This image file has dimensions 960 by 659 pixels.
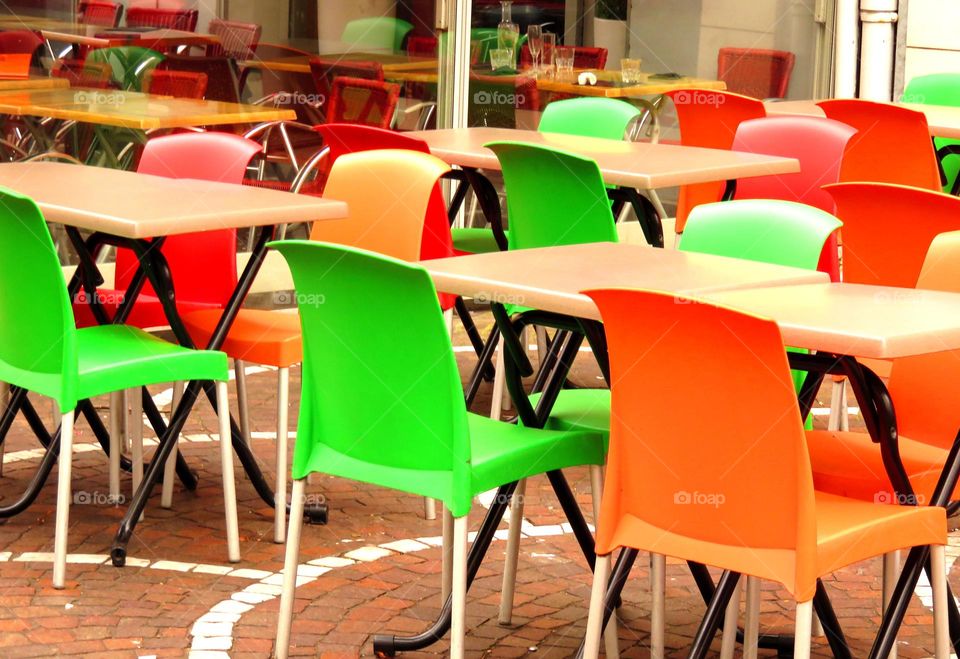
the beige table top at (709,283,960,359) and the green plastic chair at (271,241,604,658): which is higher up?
the beige table top at (709,283,960,359)

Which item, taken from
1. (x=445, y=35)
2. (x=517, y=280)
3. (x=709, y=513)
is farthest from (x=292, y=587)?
(x=445, y=35)

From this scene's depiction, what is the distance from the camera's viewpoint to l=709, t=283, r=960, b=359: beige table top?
3105mm

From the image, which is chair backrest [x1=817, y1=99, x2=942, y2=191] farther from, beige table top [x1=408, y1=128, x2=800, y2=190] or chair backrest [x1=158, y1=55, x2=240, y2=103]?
chair backrest [x1=158, y1=55, x2=240, y2=103]

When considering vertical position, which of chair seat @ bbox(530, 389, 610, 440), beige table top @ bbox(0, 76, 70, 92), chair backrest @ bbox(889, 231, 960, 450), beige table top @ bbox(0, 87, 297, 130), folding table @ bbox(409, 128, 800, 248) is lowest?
chair seat @ bbox(530, 389, 610, 440)

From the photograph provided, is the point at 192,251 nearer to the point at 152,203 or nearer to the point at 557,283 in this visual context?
the point at 152,203

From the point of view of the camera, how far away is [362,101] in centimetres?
825

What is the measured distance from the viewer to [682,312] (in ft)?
9.51

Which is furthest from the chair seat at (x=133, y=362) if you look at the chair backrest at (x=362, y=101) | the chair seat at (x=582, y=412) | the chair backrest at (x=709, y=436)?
the chair backrest at (x=362, y=101)

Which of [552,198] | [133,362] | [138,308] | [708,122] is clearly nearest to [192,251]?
[138,308]

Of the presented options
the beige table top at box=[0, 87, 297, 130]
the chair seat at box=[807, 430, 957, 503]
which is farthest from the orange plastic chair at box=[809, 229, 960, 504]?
the beige table top at box=[0, 87, 297, 130]

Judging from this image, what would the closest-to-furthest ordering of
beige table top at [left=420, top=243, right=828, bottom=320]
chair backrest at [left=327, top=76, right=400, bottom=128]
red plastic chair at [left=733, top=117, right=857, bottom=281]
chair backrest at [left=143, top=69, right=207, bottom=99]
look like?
1. beige table top at [left=420, top=243, right=828, bottom=320]
2. red plastic chair at [left=733, top=117, right=857, bottom=281]
3. chair backrest at [left=143, top=69, right=207, bottom=99]
4. chair backrest at [left=327, top=76, right=400, bottom=128]

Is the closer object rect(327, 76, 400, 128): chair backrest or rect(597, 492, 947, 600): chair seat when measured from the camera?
rect(597, 492, 947, 600): chair seat

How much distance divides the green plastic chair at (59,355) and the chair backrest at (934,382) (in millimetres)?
1862

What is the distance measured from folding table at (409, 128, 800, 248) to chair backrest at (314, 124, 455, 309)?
27 centimetres
